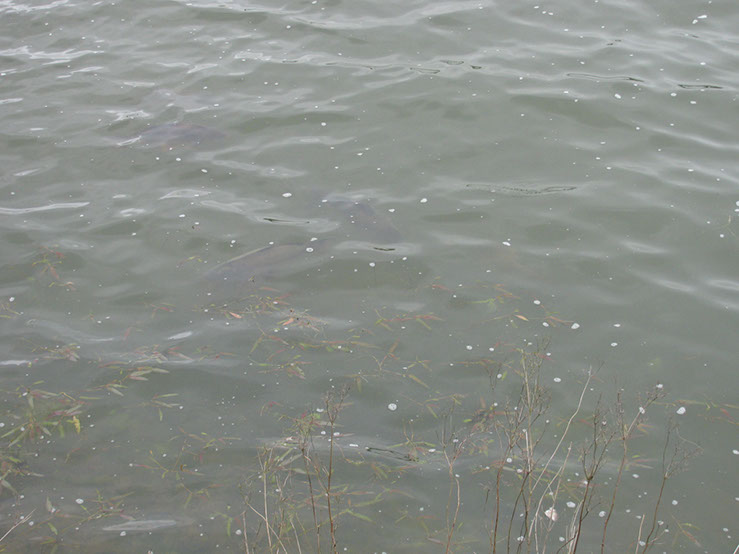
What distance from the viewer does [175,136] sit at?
673 cm

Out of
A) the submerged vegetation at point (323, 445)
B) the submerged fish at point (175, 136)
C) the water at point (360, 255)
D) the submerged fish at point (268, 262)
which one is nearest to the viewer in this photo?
the submerged vegetation at point (323, 445)

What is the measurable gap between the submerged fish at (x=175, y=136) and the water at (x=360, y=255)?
1.2 inches

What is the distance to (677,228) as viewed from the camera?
5555 millimetres

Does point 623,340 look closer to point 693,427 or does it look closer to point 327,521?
point 693,427

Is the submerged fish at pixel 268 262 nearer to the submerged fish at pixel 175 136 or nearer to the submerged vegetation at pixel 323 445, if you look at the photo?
the submerged vegetation at pixel 323 445

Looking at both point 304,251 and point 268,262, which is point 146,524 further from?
point 304,251

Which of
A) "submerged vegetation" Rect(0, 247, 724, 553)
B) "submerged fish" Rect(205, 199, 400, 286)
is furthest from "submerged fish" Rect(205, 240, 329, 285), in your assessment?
"submerged vegetation" Rect(0, 247, 724, 553)

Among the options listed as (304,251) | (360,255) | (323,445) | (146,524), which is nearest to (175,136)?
(304,251)

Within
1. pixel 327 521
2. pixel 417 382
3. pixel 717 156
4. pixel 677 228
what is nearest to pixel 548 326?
pixel 417 382

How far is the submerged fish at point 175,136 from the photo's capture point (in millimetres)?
6676

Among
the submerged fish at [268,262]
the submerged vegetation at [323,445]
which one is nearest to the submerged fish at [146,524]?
the submerged vegetation at [323,445]

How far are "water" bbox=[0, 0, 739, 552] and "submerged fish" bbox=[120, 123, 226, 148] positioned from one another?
A: 0.03m

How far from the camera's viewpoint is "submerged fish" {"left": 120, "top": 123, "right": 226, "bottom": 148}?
6.68 metres

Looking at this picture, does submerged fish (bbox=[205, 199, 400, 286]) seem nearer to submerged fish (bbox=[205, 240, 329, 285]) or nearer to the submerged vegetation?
submerged fish (bbox=[205, 240, 329, 285])
